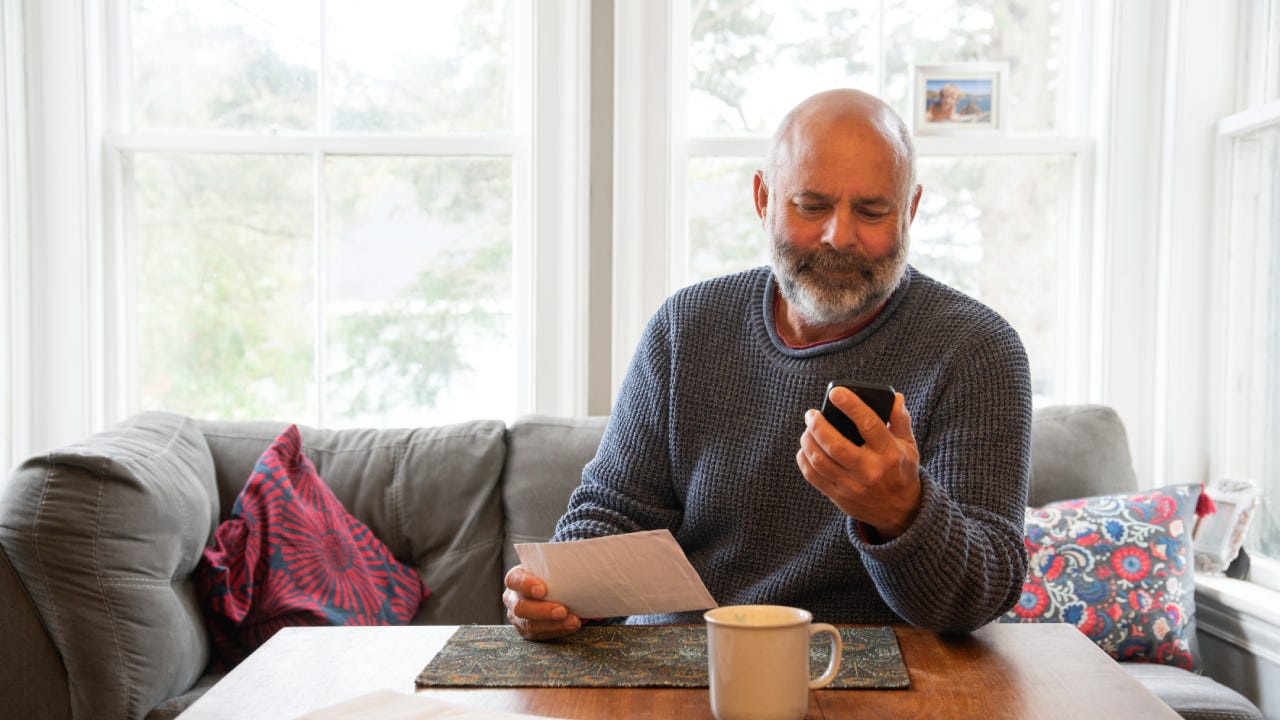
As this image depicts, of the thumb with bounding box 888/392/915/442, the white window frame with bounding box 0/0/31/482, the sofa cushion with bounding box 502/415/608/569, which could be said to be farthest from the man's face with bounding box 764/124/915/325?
the white window frame with bounding box 0/0/31/482

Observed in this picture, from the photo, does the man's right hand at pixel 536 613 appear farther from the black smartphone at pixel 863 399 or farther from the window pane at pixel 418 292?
the window pane at pixel 418 292

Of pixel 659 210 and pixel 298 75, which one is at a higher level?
pixel 298 75

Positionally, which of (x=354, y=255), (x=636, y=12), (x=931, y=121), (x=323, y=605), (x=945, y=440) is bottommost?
(x=323, y=605)

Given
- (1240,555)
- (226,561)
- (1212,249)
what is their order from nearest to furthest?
(226,561)
(1240,555)
(1212,249)

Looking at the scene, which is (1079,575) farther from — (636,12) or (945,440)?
(636,12)

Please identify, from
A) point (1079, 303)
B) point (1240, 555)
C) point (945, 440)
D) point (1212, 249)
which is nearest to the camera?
point (945, 440)

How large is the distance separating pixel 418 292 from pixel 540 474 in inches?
29.6

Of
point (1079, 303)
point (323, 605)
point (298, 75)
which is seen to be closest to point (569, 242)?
point (298, 75)

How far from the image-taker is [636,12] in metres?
2.79

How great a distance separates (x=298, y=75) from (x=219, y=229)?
46cm

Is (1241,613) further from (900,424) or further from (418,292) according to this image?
(418,292)

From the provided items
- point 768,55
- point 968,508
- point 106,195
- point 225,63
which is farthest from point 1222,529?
point 106,195

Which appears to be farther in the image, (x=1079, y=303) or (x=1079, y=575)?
(x=1079, y=303)

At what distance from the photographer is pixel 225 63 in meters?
2.91
